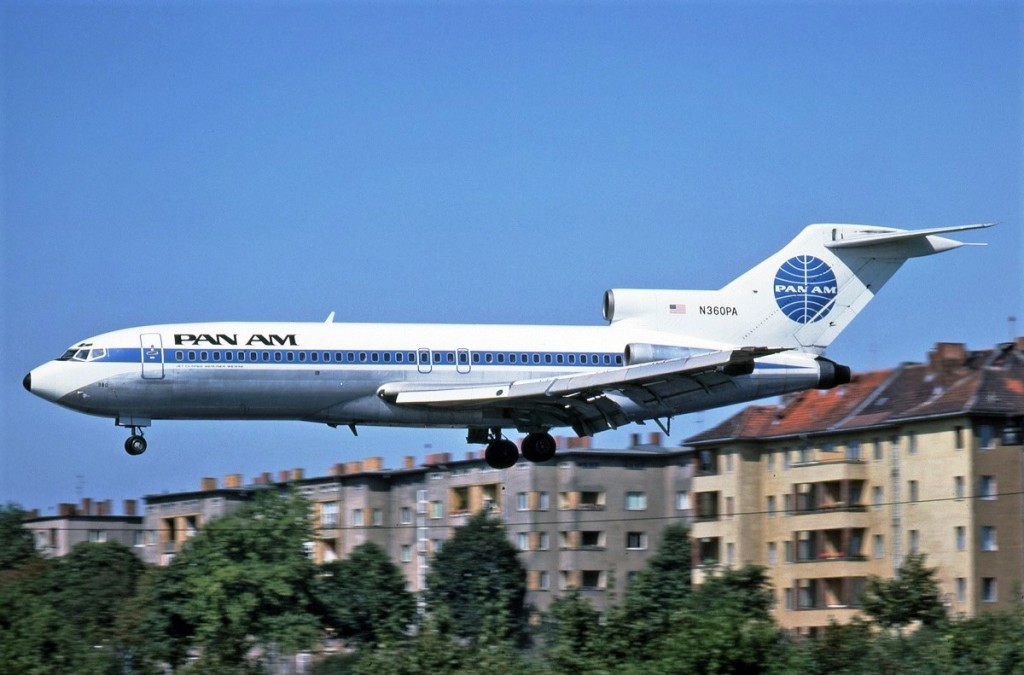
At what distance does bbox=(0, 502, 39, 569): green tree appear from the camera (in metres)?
123

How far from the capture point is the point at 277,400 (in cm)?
4284

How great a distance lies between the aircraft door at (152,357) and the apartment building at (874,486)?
40348 millimetres

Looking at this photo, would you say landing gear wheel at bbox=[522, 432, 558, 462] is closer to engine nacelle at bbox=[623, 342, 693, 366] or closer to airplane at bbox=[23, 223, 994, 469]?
airplane at bbox=[23, 223, 994, 469]

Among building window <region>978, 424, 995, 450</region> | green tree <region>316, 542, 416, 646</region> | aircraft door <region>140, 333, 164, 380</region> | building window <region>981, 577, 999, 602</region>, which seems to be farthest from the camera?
green tree <region>316, 542, 416, 646</region>

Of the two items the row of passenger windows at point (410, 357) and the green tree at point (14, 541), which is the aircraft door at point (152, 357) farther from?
the green tree at point (14, 541)

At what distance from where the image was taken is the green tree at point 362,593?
9694 cm

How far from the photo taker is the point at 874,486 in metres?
85.8

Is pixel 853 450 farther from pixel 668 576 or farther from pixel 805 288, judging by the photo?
pixel 805 288

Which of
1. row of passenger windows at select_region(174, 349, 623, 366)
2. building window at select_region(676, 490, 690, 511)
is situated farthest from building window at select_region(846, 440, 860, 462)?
row of passenger windows at select_region(174, 349, 623, 366)

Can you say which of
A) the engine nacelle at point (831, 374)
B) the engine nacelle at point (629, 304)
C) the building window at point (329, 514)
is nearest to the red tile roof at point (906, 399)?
the building window at point (329, 514)

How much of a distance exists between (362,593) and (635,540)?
1638 cm

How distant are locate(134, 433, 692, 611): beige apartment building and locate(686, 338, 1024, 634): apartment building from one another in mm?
5343

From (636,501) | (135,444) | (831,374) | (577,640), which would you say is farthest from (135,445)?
(636,501)

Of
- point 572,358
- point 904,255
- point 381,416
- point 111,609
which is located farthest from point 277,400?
point 111,609
